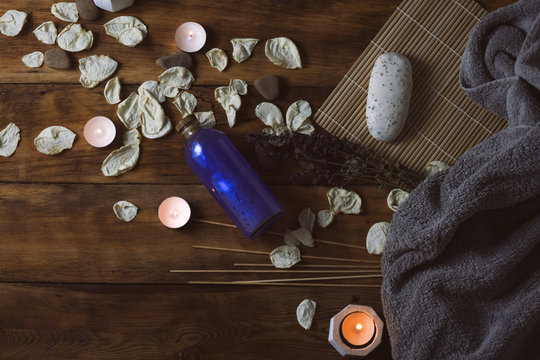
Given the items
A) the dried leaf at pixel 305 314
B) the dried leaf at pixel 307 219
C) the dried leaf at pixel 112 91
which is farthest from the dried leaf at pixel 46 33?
the dried leaf at pixel 305 314

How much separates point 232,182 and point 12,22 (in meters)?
0.56

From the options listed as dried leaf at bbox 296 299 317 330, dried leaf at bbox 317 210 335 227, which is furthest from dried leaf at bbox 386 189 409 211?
dried leaf at bbox 296 299 317 330

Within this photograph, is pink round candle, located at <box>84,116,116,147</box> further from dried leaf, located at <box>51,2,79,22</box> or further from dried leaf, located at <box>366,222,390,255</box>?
dried leaf, located at <box>366,222,390,255</box>

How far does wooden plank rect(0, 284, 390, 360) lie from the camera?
984 mm

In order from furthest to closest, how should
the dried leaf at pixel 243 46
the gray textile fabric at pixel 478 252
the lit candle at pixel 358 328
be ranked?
the dried leaf at pixel 243 46 < the lit candle at pixel 358 328 < the gray textile fabric at pixel 478 252

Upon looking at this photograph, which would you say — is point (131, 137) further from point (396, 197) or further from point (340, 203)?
point (396, 197)

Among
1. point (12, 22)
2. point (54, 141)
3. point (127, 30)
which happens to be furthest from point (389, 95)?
point (12, 22)

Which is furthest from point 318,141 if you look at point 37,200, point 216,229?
point 37,200

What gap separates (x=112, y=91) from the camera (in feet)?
3.40

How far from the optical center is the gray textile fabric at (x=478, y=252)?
78cm

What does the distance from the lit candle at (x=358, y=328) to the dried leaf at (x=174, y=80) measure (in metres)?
0.55

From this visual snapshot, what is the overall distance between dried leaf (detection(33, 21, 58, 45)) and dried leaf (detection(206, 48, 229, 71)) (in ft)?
1.04

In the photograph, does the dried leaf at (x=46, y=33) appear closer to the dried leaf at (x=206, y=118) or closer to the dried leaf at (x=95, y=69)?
the dried leaf at (x=95, y=69)

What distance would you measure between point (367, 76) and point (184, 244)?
491 millimetres
